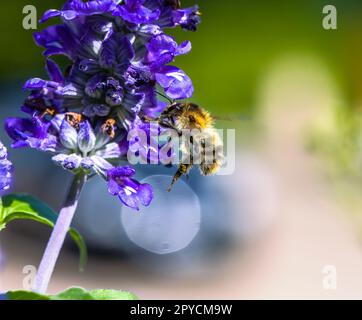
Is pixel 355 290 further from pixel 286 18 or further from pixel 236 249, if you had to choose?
pixel 286 18

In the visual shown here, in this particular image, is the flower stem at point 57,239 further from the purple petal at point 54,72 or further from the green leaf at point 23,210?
the purple petal at point 54,72

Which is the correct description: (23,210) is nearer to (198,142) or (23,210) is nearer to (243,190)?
(198,142)

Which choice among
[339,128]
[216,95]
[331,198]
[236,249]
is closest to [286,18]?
[216,95]

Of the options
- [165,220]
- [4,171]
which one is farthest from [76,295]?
[165,220]

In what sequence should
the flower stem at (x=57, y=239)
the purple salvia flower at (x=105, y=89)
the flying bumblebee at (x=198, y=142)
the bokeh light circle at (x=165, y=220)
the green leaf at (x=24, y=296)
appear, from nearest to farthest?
the green leaf at (x=24, y=296)
the flower stem at (x=57, y=239)
the purple salvia flower at (x=105, y=89)
the flying bumblebee at (x=198, y=142)
the bokeh light circle at (x=165, y=220)

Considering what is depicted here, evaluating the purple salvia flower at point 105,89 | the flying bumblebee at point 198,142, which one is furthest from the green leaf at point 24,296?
the flying bumblebee at point 198,142

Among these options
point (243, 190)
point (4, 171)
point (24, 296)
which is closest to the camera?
point (24, 296)
